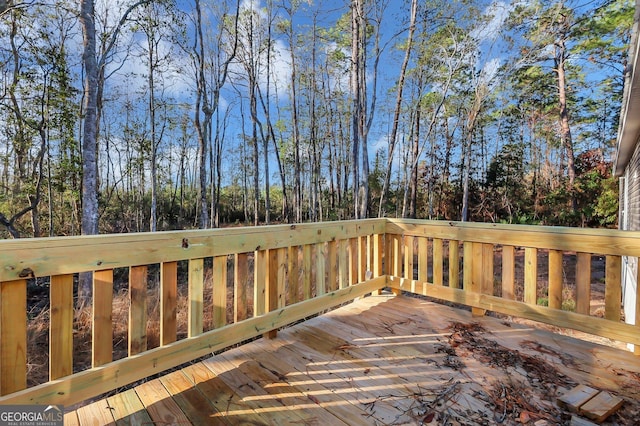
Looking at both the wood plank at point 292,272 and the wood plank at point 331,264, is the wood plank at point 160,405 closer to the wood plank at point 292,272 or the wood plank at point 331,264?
the wood plank at point 292,272

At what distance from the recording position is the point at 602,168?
1004cm

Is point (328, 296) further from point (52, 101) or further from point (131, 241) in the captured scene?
point (52, 101)

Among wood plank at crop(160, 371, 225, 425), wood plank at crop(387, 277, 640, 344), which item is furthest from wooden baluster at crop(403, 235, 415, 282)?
wood plank at crop(160, 371, 225, 425)

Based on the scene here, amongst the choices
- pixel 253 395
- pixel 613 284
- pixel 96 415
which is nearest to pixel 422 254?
pixel 613 284

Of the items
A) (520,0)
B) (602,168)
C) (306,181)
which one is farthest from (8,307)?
(306,181)

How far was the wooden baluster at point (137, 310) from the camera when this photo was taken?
151 cm

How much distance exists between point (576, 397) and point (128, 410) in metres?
2.18

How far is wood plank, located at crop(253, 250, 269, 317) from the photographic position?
80.7 inches

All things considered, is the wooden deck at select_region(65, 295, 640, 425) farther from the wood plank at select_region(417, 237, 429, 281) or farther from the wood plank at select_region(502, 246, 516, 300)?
the wood plank at select_region(417, 237, 429, 281)

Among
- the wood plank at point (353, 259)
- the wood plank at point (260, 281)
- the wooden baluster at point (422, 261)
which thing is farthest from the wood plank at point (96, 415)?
the wooden baluster at point (422, 261)

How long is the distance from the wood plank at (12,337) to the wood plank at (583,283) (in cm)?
314

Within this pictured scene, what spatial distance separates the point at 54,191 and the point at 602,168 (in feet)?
55.0

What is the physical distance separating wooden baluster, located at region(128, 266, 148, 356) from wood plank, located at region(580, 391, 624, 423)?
2.17 metres

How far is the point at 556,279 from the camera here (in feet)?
7.18
